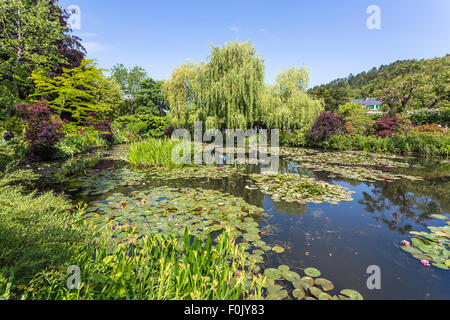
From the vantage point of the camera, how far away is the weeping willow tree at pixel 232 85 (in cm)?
1186

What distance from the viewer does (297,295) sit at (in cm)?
164

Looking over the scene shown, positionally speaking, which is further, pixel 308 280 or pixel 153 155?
pixel 153 155

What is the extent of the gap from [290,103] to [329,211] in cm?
1184

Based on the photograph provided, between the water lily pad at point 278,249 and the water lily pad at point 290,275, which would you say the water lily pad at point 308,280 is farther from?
the water lily pad at point 278,249

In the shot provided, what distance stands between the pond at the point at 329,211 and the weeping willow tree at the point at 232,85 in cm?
673

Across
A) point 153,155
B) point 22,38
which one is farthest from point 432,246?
point 22,38

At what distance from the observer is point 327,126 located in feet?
38.4

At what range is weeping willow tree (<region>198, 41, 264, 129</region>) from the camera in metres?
11.9

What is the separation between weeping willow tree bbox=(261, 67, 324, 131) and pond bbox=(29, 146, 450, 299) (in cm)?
775

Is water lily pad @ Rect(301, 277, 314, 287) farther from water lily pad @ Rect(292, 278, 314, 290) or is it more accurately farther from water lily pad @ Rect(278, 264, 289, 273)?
water lily pad @ Rect(278, 264, 289, 273)

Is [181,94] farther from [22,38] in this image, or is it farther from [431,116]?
[431,116]

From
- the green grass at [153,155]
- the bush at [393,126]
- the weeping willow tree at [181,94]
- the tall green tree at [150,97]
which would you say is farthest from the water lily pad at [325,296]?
the tall green tree at [150,97]

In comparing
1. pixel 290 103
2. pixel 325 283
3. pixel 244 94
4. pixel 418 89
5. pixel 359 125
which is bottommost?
pixel 325 283
